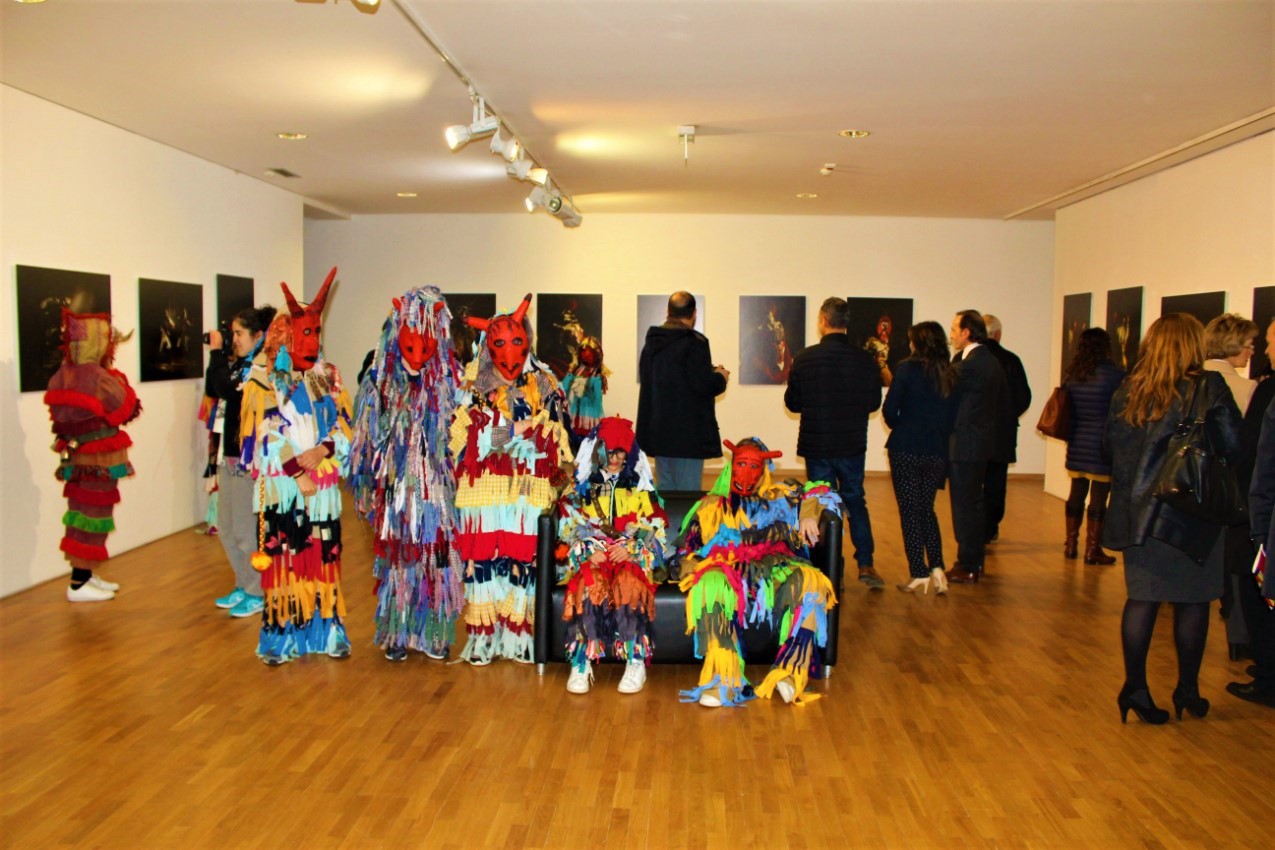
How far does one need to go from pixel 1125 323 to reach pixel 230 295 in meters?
8.08

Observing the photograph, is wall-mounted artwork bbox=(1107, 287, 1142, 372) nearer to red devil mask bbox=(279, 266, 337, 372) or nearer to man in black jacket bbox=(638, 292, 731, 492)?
man in black jacket bbox=(638, 292, 731, 492)

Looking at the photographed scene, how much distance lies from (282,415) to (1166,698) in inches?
176

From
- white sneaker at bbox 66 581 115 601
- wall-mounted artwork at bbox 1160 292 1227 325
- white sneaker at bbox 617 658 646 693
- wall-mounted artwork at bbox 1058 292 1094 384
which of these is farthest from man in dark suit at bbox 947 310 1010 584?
white sneaker at bbox 66 581 115 601

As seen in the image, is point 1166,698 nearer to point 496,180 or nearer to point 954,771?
point 954,771

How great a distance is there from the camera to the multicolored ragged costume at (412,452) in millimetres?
4883

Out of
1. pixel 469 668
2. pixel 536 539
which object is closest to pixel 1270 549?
pixel 536 539

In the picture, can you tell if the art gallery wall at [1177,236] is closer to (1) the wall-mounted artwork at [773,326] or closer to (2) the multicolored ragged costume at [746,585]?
(1) the wall-mounted artwork at [773,326]

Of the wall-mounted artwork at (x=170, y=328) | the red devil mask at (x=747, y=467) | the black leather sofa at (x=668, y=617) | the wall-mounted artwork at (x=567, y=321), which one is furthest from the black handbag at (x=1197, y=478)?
the wall-mounted artwork at (x=567, y=321)

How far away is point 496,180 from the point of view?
9945mm

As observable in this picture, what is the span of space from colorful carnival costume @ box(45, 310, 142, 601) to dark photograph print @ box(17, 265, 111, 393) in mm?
385

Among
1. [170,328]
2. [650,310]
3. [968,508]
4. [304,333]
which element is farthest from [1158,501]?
[650,310]

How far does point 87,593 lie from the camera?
6273 mm

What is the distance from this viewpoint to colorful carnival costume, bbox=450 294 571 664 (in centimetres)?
492

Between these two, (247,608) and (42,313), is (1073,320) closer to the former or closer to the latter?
(247,608)
